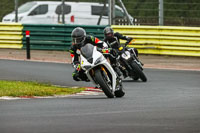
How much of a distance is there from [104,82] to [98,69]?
0.30 m

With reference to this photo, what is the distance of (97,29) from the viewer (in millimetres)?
24438

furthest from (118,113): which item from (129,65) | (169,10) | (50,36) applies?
(50,36)

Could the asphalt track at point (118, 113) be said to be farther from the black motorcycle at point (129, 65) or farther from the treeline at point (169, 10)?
the treeline at point (169, 10)

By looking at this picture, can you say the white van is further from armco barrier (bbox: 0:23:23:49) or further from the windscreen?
the windscreen

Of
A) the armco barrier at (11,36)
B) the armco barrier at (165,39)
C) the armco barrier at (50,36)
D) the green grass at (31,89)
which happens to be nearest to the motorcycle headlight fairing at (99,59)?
the green grass at (31,89)

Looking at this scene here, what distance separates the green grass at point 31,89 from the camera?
1289 cm

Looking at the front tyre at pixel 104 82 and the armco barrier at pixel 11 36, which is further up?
the front tyre at pixel 104 82

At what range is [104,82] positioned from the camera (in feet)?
39.2

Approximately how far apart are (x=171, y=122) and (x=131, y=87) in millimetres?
6872

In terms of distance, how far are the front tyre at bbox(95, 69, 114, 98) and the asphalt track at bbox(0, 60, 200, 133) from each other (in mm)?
200

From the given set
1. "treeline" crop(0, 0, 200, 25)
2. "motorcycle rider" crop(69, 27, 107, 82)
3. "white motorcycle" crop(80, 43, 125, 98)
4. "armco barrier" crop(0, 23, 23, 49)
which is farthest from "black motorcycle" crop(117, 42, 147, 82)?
"armco barrier" crop(0, 23, 23, 49)

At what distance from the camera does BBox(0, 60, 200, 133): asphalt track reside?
309 inches

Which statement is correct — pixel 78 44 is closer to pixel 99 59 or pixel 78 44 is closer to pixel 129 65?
pixel 99 59

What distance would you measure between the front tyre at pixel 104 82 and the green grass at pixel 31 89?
58.0 inches
